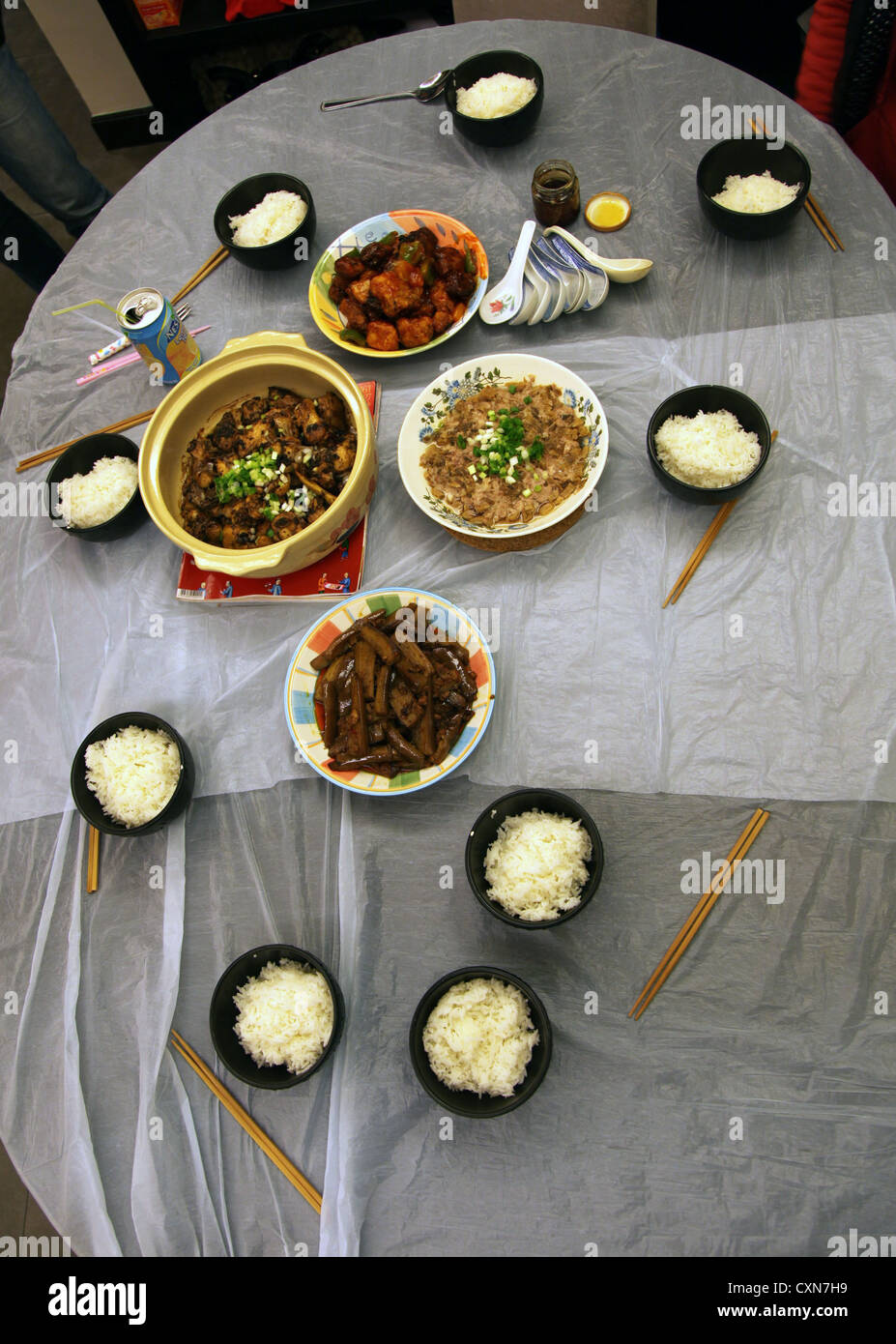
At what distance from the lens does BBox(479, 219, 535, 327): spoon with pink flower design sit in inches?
85.0

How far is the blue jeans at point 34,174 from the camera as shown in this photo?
332 centimetres

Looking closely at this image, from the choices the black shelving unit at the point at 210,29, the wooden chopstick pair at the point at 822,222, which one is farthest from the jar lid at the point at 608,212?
the black shelving unit at the point at 210,29

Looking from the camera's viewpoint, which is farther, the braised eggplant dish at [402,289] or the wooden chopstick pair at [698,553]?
the braised eggplant dish at [402,289]

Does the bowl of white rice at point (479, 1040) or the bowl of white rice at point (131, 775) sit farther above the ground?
the bowl of white rice at point (131, 775)

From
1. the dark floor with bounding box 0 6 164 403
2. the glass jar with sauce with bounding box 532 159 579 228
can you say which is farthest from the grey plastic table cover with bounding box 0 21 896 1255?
the dark floor with bounding box 0 6 164 403

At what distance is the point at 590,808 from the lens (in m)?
1.72

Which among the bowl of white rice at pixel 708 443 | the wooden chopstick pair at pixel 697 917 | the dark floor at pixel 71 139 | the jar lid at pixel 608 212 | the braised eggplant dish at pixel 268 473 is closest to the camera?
the wooden chopstick pair at pixel 697 917

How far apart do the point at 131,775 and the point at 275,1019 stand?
59 cm

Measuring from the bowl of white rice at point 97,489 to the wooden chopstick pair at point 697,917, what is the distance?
62.1 inches

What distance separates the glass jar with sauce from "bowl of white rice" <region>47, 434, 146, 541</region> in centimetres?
125

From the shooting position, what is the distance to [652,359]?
2.09 meters

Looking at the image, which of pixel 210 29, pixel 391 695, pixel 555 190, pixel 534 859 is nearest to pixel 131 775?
pixel 391 695

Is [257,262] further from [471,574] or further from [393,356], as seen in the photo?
[471,574]

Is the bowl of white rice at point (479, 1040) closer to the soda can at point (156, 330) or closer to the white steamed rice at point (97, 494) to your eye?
the white steamed rice at point (97, 494)
